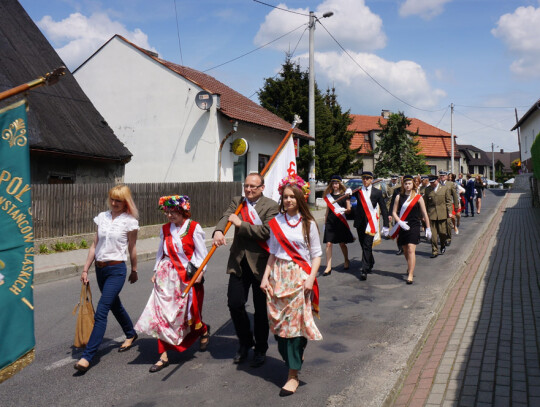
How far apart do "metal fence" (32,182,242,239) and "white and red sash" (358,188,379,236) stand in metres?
7.43

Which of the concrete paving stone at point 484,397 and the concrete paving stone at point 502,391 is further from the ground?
the concrete paving stone at point 502,391

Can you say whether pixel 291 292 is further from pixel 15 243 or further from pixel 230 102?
pixel 230 102

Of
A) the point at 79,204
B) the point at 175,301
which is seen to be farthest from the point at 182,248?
the point at 79,204

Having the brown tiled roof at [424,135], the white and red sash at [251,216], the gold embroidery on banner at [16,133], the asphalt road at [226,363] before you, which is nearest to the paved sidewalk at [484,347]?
the asphalt road at [226,363]

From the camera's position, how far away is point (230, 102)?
74.0 ft

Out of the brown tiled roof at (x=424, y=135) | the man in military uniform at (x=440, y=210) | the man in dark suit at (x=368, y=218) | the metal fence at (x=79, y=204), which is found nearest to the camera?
the man in dark suit at (x=368, y=218)

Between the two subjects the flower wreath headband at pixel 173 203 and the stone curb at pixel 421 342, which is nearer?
the stone curb at pixel 421 342

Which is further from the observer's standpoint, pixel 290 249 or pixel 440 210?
pixel 440 210

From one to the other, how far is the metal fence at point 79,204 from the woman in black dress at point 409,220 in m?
8.02

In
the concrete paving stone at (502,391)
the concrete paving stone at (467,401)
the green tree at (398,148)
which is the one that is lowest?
the concrete paving stone at (467,401)

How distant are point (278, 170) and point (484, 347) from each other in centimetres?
276

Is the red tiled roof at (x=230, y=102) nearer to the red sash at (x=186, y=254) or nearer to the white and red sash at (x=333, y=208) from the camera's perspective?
the white and red sash at (x=333, y=208)

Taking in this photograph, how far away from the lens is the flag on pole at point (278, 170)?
17.7 ft

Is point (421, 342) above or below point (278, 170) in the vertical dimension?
below
